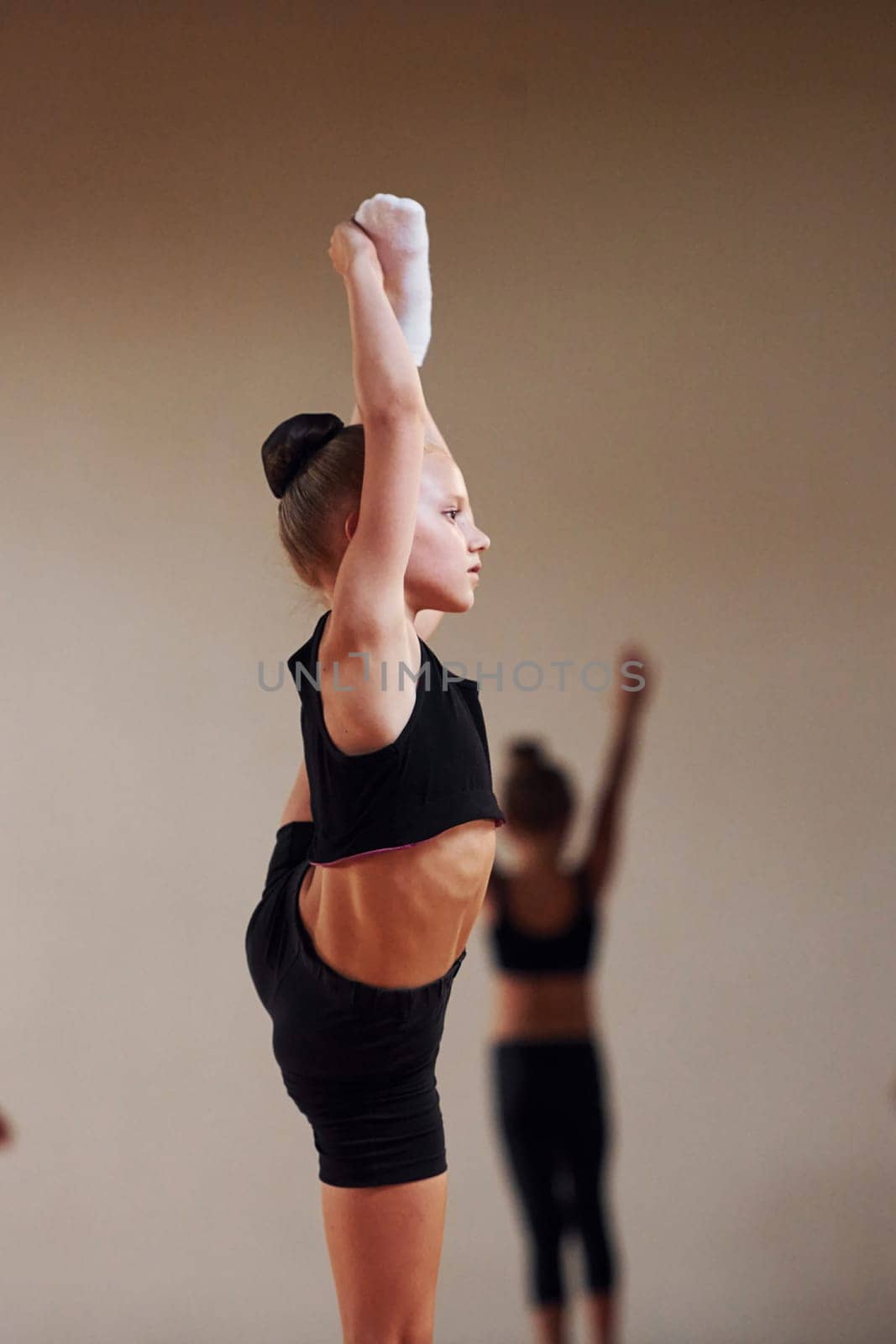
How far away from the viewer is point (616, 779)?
257 centimetres

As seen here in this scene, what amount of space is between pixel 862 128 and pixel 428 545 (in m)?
1.74

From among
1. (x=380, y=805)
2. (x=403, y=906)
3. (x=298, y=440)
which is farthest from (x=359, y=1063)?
(x=298, y=440)

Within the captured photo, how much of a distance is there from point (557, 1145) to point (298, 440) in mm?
1723

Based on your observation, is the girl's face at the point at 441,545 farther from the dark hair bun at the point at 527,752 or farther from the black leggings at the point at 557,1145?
the black leggings at the point at 557,1145

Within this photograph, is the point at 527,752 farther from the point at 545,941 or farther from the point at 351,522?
the point at 351,522

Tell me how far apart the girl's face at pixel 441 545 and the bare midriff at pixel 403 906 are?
0.24 m

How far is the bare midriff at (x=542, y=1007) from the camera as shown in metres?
2.56

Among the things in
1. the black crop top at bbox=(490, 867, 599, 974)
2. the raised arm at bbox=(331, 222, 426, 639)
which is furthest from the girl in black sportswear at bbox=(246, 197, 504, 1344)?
the black crop top at bbox=(490, 867, 599, 974)

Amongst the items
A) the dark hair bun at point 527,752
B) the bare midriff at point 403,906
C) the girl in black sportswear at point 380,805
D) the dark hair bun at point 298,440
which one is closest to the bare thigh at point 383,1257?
the girl in black sportswear at point 380,805

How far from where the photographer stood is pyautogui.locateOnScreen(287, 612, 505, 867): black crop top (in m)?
1.26

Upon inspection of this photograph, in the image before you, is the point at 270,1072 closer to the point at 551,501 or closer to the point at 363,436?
the point at 551,501

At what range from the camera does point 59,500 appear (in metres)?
2.69

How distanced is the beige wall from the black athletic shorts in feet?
4.03

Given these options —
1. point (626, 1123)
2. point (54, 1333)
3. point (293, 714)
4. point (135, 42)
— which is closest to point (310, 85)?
point (135, 42)
